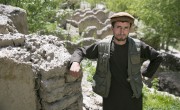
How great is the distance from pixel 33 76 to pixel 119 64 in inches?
43.8

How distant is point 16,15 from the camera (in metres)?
6.11

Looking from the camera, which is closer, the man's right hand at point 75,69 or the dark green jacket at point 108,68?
the man's right hand at point 75,69

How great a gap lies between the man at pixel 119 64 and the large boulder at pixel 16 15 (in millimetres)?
2549

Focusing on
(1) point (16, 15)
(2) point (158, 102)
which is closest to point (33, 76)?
(1) point (16, 15)

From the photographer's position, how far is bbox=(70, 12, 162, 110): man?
387 centimetres

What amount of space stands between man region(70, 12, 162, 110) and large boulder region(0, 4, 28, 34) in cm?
255

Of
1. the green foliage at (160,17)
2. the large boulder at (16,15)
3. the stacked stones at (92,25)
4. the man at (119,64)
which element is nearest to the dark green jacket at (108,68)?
the man at (119,64)

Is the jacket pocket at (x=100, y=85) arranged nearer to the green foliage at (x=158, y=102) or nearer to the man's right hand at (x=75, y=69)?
the man's right hand at (x=75, y=69)

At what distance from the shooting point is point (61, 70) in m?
3.75

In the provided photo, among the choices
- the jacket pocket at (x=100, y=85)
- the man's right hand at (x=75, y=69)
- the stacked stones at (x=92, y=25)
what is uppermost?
the man's right hand at (x=75, y=69)

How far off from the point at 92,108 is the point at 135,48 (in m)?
2.12

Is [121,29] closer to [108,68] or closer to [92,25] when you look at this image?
[108,68]

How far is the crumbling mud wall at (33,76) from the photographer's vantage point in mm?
3520

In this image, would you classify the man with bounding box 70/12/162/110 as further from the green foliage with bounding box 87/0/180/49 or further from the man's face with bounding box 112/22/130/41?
the green foliage with bounding box 87/0/180/49
